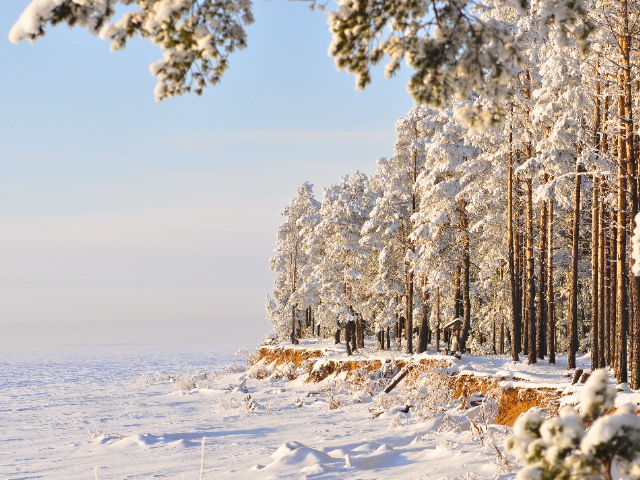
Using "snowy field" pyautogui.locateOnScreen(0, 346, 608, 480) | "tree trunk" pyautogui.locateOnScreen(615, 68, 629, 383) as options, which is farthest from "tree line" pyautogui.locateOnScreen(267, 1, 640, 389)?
"snowy field" pyautogui.locateOnScreen(0, 346, 608, 480)

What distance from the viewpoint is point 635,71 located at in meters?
16.0

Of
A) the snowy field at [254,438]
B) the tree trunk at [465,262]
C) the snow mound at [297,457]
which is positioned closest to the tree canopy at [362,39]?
the snowy field at [254,438]

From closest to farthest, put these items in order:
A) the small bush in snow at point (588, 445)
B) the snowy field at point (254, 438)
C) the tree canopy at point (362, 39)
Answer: the small bush in snow at point (588, 445)
the tree canopy at point (362, 39)
the snowy field at point (254, 438)

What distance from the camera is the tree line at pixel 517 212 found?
15.4 meters

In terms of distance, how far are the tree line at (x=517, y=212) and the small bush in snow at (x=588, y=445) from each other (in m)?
2.59

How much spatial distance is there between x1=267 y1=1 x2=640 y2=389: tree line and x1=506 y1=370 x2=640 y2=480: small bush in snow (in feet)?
8.49

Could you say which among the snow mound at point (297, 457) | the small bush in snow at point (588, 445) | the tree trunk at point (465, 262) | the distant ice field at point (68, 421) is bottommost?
the distant ice field at point (68, 421)

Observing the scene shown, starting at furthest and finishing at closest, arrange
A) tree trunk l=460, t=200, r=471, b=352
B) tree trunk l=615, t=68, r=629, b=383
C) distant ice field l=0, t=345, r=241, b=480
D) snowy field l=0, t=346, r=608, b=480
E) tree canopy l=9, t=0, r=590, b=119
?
tree trunk l=460, t=200, r=471, b=352, tree trunk l=615, t=68, r=629, b=383, distant ice field l=0, t=345, r=241, b=480, snowy field l=0, t=346, r=608, b=480, tree canopy l=9, t=0, r=590, b=119

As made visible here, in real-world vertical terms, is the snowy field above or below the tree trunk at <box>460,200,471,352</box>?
below

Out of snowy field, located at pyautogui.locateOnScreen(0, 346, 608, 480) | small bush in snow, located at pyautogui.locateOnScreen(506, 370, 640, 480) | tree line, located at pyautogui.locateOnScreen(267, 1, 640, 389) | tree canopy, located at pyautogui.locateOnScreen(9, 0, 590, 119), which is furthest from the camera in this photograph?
tree line, located at pyautogui.locateOnScreen(267, 1, 640, 389)

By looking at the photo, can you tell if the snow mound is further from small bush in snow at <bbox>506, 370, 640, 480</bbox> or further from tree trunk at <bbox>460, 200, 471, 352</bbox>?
tree trunk at <bbox>460, 200, 471, 352</bbox>

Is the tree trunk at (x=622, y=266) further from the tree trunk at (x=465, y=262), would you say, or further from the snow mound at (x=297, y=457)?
the tree trunk at (x=465, y=262)

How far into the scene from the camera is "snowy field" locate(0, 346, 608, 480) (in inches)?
438

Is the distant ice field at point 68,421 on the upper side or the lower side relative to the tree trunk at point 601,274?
lower
